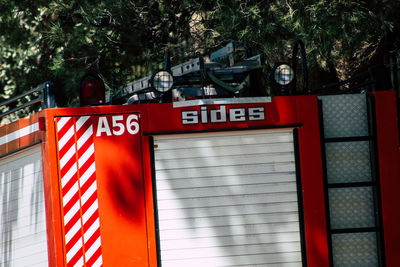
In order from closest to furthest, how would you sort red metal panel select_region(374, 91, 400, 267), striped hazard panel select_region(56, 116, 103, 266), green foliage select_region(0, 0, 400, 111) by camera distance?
1. striped hazard panel select_region(56, 116, 103, 266)
2. red metal panel select_region(374, 91, 400, 267)
3. green foliage select_region(0, 0, 400, 111)

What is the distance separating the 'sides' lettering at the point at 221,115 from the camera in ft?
13.1

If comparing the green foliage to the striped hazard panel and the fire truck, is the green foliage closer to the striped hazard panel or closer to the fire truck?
the fire truck

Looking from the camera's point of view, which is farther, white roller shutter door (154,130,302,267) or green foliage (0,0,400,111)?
green foliage (0,0,400,111)

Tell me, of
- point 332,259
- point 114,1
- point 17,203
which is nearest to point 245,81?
point 332,259

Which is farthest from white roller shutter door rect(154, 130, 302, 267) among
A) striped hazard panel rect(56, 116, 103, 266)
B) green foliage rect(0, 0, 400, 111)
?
green foliage rect(0, 0, 400, 111)

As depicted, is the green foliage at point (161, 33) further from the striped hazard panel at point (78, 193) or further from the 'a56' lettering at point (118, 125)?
the striped hazard panel at point (78, 193)

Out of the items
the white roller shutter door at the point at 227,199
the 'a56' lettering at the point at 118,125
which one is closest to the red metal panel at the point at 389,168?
the white roller shutter door at the point at 227,199

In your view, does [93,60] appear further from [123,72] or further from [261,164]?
[261,164]

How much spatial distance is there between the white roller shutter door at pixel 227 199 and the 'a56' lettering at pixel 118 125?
8.5 inches

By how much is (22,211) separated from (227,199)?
177 centimetres

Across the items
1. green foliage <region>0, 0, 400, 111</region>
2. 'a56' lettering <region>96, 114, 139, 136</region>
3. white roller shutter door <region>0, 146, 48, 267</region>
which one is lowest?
white roller shutter door <region>0, 146, 48, 267</region>

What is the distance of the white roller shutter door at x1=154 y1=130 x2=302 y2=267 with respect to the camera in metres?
3.96

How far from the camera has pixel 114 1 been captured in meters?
8.47

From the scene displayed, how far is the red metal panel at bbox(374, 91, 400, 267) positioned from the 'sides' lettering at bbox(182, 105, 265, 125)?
1.03 meters
